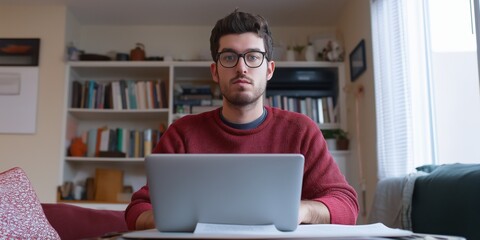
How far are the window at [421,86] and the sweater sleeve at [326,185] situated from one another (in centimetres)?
94

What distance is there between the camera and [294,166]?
71cm

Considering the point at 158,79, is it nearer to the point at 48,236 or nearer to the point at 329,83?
the point at 329,83

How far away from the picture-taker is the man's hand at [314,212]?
968 mm

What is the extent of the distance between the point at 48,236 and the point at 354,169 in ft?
7.70

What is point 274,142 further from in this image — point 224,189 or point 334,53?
point 334,53

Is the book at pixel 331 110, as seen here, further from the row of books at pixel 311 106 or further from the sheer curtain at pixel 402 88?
the sheer curtain at pixel 402 88

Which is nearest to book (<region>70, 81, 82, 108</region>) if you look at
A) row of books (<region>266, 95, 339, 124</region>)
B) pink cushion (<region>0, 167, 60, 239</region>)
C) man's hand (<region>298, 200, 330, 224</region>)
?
row of books (<region>266, 95, 339, 124</region>)

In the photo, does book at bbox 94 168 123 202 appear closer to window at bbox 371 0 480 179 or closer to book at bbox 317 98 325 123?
book at bbox 317 98 325 123

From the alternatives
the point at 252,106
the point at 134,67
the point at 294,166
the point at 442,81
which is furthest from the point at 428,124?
the point at 134,67

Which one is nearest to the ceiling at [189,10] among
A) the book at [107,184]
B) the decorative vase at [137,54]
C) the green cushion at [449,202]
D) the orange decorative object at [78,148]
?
the decorative vase at [137,54]

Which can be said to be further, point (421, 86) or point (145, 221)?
point (421, 86)

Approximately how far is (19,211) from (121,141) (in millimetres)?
2381

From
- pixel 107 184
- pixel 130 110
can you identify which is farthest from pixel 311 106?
pixel 107 184

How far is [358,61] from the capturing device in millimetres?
3111
